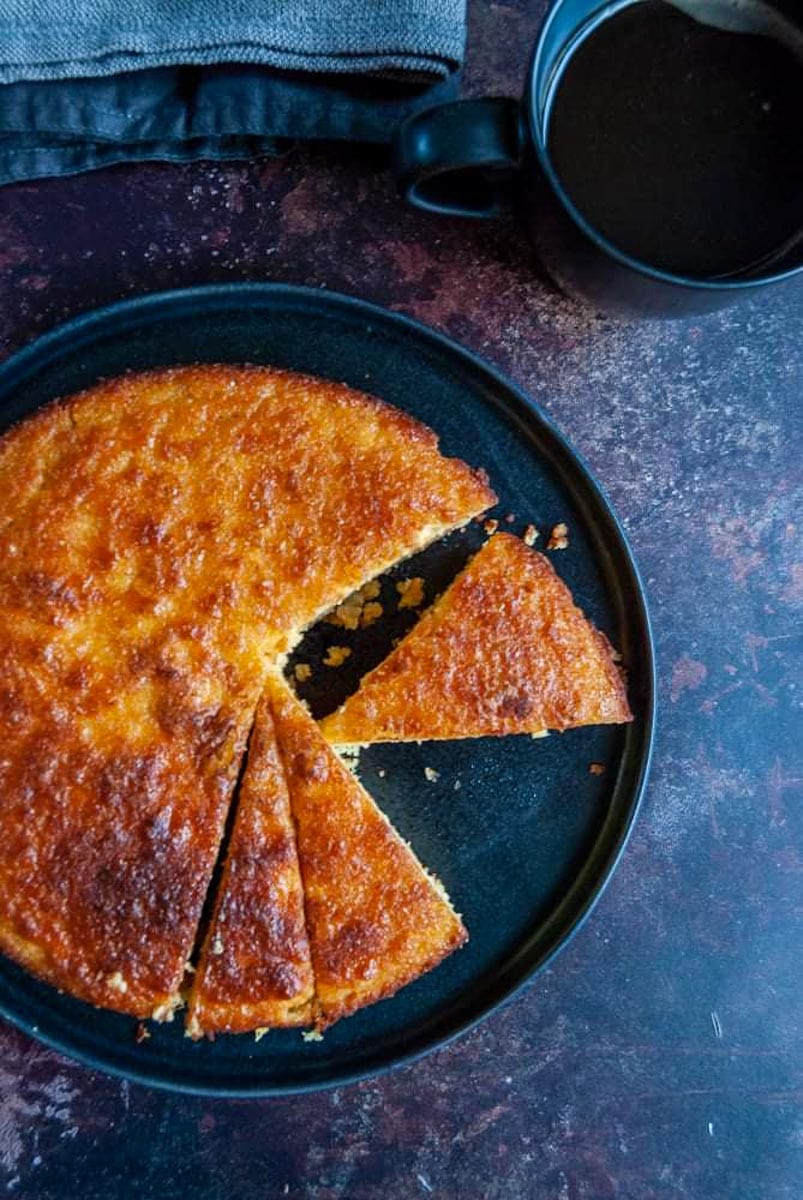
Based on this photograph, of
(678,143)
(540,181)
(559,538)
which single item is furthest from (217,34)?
(559,538)

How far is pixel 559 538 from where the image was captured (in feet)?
8.14

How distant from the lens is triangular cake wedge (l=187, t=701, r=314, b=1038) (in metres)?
2.20

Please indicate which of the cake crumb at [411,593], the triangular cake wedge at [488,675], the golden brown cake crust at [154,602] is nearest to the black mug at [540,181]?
the golden brown cake crust at [154,602]

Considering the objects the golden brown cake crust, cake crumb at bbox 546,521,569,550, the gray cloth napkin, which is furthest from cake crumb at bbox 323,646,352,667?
the gray cloth napkin

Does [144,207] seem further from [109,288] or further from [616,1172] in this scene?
[616,1172]

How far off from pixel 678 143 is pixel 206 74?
42.6 inches

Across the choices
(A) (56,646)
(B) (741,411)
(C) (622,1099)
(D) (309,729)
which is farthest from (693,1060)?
(A) (56,646)

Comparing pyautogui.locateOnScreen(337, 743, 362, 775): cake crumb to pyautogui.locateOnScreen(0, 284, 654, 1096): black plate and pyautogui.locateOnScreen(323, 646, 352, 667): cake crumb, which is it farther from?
pyautogui.locateOnScreen(323, 646, 352, 667): cake crumb

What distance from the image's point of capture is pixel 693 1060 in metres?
2.58

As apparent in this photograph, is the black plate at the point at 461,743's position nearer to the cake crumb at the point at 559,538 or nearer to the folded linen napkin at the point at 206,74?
the cake crumb at the point at 559,538

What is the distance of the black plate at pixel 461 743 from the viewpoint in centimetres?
236

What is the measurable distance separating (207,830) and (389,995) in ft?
1.77

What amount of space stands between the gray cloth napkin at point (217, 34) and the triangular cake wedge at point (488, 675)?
118 centimetres

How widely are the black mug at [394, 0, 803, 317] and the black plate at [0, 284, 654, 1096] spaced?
34cm
